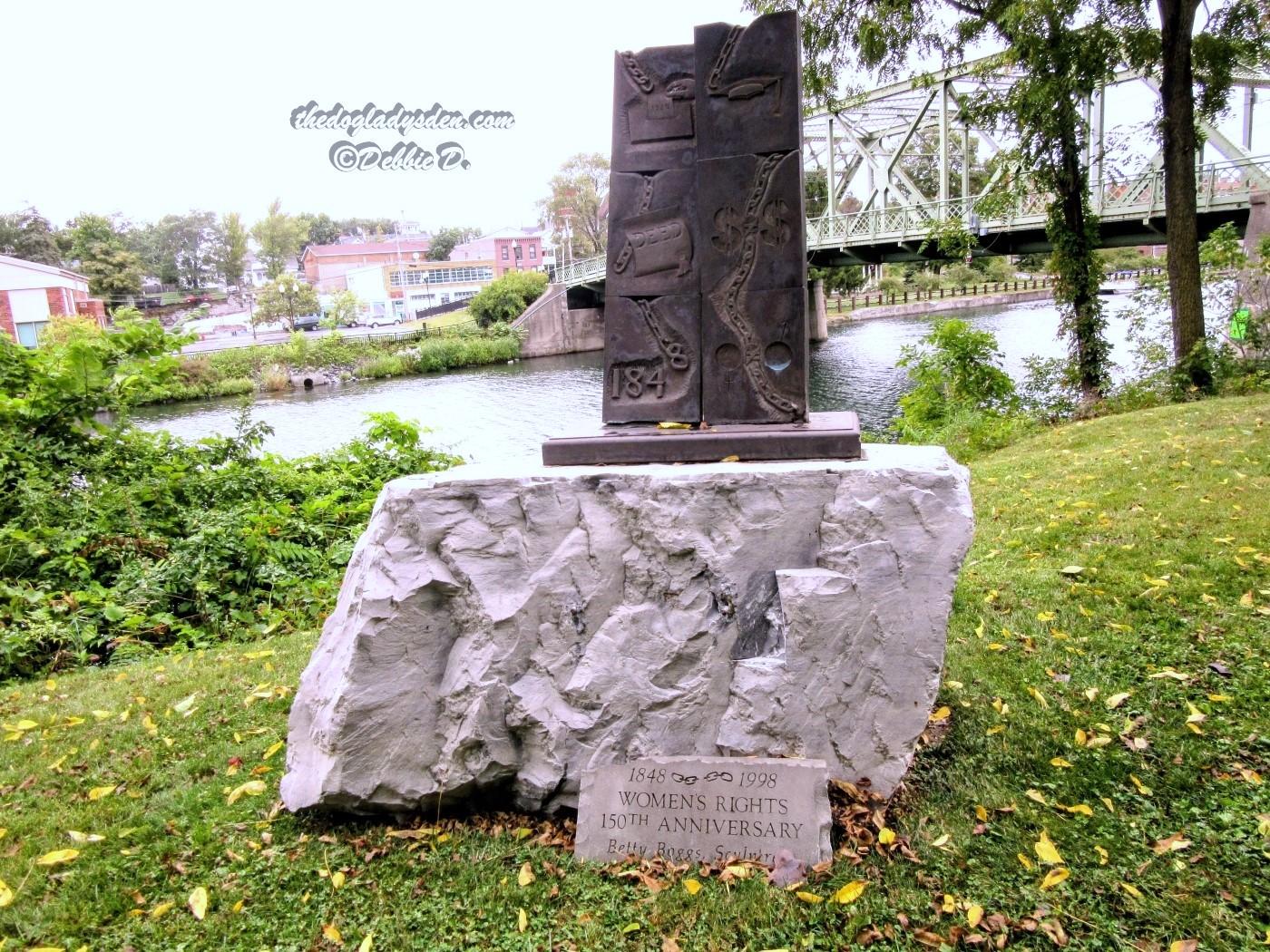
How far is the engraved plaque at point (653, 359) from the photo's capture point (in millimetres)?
4102

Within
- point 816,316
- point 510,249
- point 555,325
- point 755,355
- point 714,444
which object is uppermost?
point 510,249

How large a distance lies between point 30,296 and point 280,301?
18.0m

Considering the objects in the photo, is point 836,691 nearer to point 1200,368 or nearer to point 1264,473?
point 1264,473

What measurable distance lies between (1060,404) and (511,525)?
11.8 meters

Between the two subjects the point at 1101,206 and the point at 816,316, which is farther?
the point at 816,316

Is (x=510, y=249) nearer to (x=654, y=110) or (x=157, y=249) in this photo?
(x=157, y=249)

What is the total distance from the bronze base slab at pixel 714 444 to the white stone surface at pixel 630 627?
139mm

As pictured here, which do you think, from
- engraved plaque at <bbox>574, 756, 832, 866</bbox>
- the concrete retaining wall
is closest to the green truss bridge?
engraved plaque at <bbox>574, 756, 832, 866</bbox>

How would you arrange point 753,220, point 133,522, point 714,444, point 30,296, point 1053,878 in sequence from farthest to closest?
1. point 30,296
2. point 133,522
3. point 753,220
4. point 714,444
5. point 1053,878

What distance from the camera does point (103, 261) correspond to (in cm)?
4219

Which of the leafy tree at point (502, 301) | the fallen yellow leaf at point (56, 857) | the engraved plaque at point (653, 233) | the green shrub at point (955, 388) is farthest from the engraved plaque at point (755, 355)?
the leafy tree at point (502, 301)

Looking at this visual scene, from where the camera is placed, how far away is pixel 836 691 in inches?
135

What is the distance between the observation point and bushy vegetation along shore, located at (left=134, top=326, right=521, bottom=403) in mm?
29516

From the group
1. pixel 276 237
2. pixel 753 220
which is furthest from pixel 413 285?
pixel 753 220
